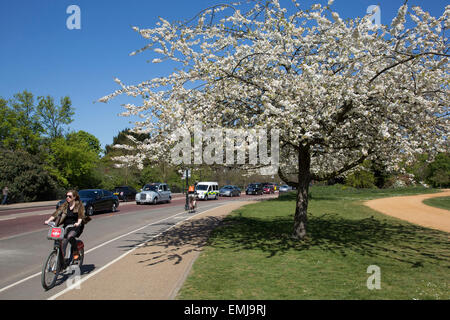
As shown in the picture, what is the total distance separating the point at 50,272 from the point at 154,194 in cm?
2472

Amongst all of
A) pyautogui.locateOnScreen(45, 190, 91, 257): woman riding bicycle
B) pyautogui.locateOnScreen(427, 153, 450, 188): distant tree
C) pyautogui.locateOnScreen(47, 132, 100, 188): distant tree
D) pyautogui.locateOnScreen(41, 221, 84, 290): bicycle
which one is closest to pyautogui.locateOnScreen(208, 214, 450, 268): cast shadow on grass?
pyautogui.locateOnScreen(41, 221, 84, 290): bicycle

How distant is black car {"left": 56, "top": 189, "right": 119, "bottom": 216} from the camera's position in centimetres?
2016

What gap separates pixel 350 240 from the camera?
1067 cm

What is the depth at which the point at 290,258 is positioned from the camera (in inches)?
322

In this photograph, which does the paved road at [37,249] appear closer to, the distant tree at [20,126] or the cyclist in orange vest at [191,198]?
the cyclist in orange vest at [191,198]

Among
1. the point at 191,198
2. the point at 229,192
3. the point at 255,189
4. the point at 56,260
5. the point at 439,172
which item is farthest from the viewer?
the point at 255,189

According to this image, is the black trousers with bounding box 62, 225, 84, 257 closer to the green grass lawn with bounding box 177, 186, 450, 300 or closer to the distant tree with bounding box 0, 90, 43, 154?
the green grass lawn with bounding box 177, 186, 450, 300

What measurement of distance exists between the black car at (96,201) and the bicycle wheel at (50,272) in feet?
45.2

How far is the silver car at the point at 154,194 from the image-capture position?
30.2 meters

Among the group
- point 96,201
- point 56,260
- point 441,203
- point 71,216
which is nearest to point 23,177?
point 96,201

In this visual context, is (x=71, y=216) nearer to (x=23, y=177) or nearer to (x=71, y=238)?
(x=71, y=238)

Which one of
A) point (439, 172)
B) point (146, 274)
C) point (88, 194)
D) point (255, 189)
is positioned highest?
point (439, 172)

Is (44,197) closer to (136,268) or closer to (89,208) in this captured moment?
(89,208)
